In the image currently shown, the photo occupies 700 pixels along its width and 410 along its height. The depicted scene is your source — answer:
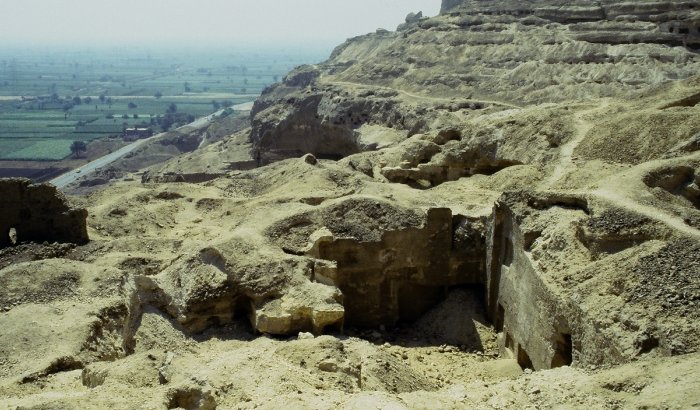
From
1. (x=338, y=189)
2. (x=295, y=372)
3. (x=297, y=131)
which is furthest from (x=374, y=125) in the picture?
(x=295, y=372)

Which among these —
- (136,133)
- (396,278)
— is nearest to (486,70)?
(396,278)

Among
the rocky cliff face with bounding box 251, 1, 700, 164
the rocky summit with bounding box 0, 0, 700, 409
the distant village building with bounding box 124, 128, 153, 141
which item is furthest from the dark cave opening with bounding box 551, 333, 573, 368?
the distant village building with bounding box 124, 128, 153, 141

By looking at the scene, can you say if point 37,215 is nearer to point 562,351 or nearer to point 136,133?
point 562,351

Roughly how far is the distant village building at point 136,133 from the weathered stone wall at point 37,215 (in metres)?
83.9

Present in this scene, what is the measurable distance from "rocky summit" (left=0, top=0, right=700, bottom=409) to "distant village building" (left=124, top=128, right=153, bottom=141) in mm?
76562

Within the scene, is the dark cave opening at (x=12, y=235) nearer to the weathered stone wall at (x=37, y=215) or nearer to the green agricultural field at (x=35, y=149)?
the weathered stone wall at (x=37, y=215)

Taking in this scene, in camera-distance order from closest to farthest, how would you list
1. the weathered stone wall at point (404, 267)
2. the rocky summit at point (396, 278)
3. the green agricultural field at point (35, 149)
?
the rocky summit at point (396, 278) → the weathered stone wall at point (404, 267) → the green agricultural field at point (35, 149)

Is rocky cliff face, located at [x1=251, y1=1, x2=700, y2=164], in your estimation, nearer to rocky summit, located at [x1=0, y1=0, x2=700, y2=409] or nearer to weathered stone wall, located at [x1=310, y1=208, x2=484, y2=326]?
rocky summit, located at [x1=0, y1=0, x2=700, y2=409]

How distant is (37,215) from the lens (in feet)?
70.5

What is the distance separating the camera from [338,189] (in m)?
25.7

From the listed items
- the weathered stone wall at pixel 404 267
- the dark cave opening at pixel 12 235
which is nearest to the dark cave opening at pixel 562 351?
the weathered stone wall at pixel 404 267

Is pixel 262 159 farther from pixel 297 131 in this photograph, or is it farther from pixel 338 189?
pixel 338 189

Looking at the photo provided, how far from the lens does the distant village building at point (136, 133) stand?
103219 millimetres

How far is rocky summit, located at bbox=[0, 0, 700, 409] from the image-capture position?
12.9 m
